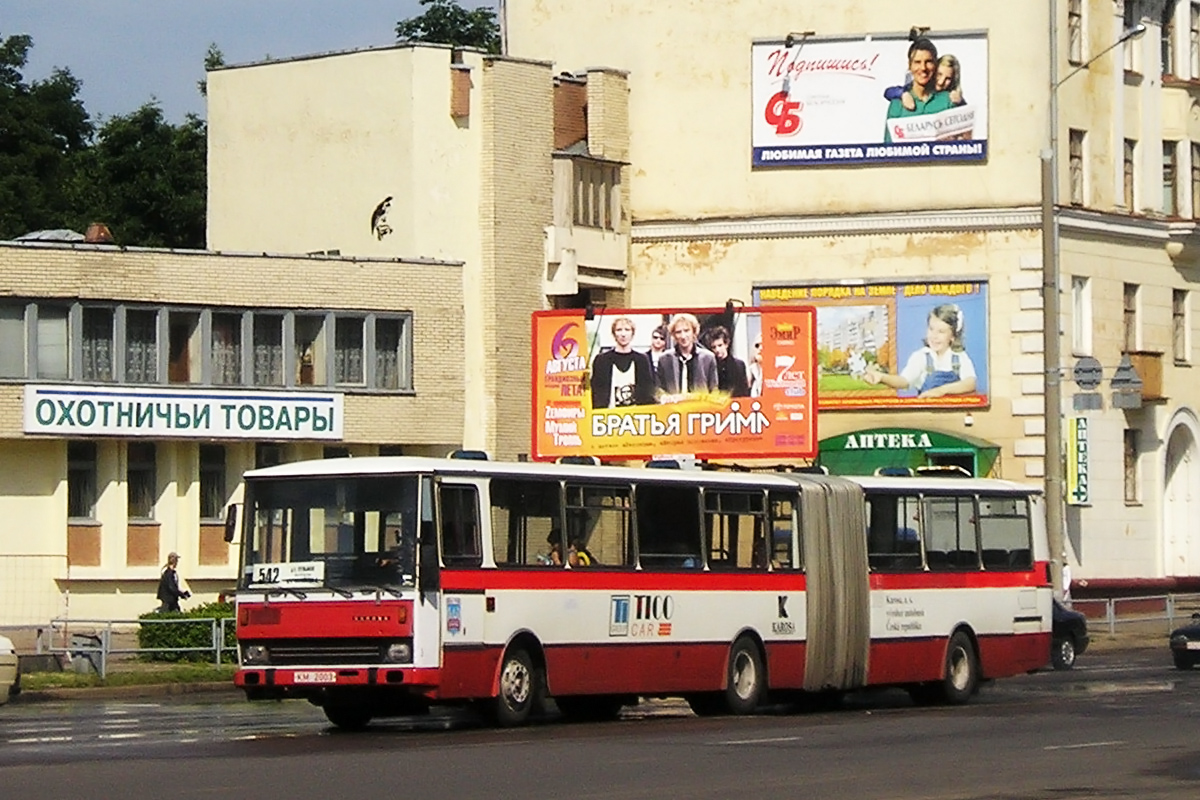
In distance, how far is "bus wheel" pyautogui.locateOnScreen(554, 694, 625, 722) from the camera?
1062 inches

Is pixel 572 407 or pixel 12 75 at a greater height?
pixel 12 75

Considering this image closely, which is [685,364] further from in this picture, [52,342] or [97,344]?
[52,342]

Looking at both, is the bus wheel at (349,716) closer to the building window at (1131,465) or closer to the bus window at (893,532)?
the bus window at (893,532)

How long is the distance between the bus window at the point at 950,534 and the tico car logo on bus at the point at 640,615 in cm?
499

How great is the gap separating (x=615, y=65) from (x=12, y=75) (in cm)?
3049

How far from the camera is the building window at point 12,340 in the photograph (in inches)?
1790

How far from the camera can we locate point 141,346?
4697 centimetres

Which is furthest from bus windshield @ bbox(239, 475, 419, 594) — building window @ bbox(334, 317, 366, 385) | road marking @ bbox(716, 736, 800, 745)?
building window @ bbox(334, 317, 366, 385)

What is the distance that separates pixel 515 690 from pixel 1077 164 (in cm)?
3228

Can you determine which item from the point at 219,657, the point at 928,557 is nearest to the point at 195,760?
the point at 928,557

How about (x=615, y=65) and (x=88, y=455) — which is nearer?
(x=88, y=455)

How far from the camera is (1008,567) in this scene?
105 ft

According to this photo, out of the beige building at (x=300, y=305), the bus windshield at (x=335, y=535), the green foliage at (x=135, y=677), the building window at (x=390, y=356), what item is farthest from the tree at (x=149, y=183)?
the bus windshield at (x=335, y=535)

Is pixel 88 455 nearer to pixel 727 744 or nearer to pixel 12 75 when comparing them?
pixel 727 744
